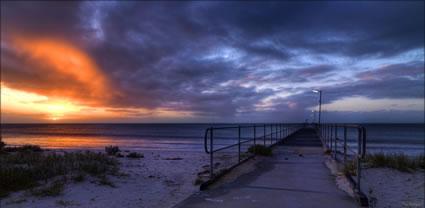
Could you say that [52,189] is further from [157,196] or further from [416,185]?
[416,185]

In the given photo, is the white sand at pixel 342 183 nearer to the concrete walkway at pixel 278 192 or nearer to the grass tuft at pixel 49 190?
the concrete walkway at pixel 278 192

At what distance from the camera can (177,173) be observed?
31.2 ft

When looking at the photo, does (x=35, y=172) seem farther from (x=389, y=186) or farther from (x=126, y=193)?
(x=389, y=186)

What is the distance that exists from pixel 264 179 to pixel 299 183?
0.80 meters

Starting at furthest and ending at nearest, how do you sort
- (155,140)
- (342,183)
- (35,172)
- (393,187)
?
1. (155,140)
2. (35,172)
3. (393,187)
4. (342,183)

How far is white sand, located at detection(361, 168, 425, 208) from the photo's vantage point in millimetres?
5168

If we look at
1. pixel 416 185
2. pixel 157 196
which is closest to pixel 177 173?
pixel 157 196

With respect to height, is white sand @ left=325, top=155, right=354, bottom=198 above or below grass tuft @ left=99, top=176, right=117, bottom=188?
above

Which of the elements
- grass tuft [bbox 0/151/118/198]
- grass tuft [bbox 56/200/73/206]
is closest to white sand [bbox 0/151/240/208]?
grass tuft [bbox 56/200/73/206]

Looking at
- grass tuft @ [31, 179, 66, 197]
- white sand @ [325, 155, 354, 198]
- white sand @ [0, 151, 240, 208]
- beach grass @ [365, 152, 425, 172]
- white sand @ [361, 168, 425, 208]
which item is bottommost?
white sand @ [0, 151, 240, 208]

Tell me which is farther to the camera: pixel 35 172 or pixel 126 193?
pixel 35 172

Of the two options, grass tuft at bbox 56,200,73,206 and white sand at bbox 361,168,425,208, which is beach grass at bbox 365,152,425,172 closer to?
white sand at bbox 361,168,425,208

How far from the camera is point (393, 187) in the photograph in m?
6.52

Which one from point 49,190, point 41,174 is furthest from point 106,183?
point 41,174
